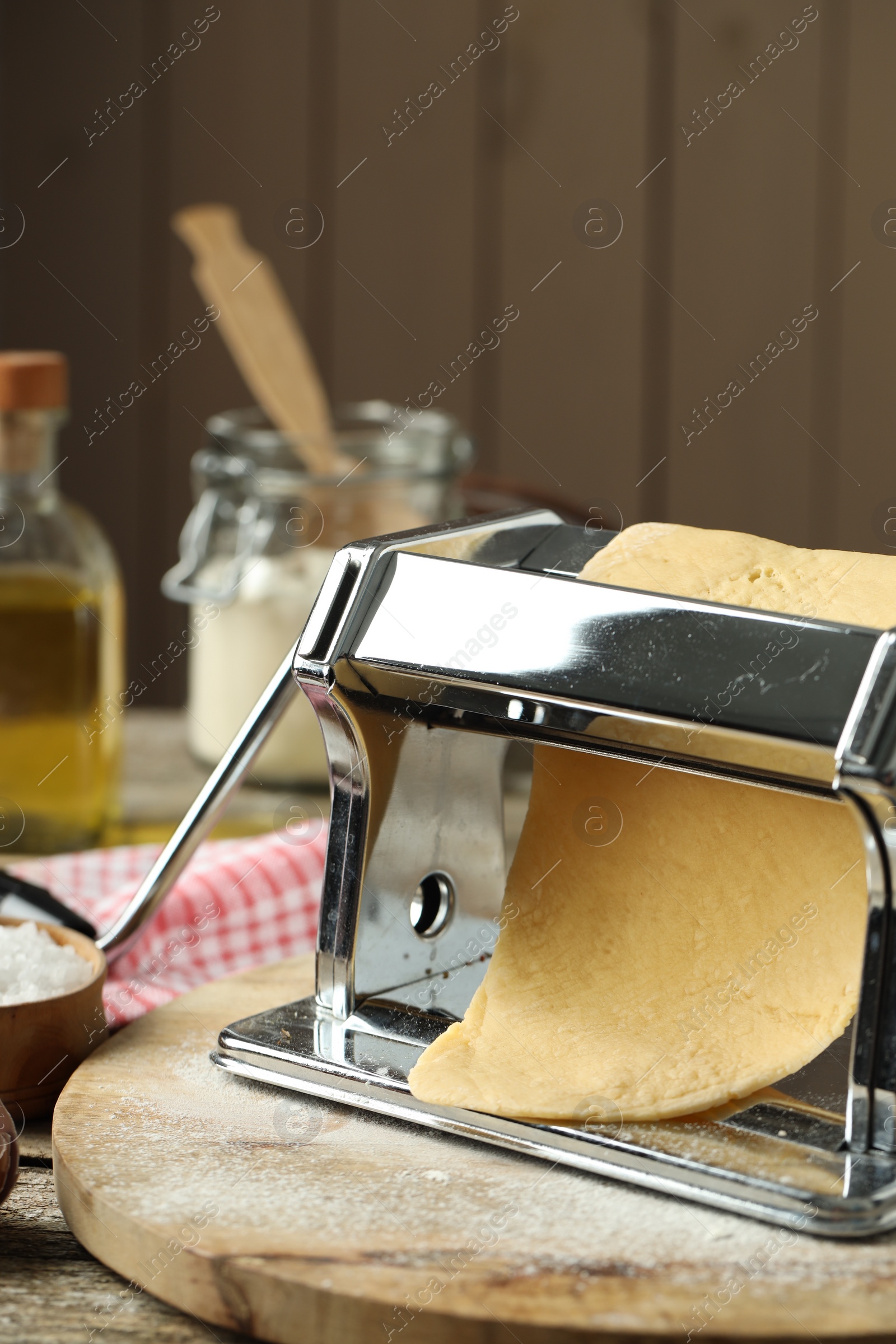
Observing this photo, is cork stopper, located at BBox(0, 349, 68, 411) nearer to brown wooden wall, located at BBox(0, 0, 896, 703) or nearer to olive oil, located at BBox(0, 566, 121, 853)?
olive oil, located at BBox(0, 566, 121, 853)

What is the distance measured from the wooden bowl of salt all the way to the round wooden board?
0.05 meters

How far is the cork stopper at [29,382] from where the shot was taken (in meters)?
1.16

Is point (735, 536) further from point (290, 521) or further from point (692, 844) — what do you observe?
point (290, 521)

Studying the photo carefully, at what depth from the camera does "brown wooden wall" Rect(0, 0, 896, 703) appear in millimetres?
2510

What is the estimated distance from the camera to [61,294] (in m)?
2.71

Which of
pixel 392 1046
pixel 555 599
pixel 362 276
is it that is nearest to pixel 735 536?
pixel 555 599

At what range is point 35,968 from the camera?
792 mm

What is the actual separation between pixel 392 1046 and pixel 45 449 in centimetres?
67

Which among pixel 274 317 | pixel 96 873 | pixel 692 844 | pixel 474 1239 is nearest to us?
pixel 474 1239

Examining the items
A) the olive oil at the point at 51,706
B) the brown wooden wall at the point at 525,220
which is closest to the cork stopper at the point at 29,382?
the olive oil at the point at 51,706

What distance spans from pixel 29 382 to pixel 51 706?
0.84 ft

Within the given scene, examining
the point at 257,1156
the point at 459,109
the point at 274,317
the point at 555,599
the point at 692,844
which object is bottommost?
the point at 257,1156

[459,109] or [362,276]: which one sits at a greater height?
[459,109]

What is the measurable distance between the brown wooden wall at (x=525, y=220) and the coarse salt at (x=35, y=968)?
194cm
